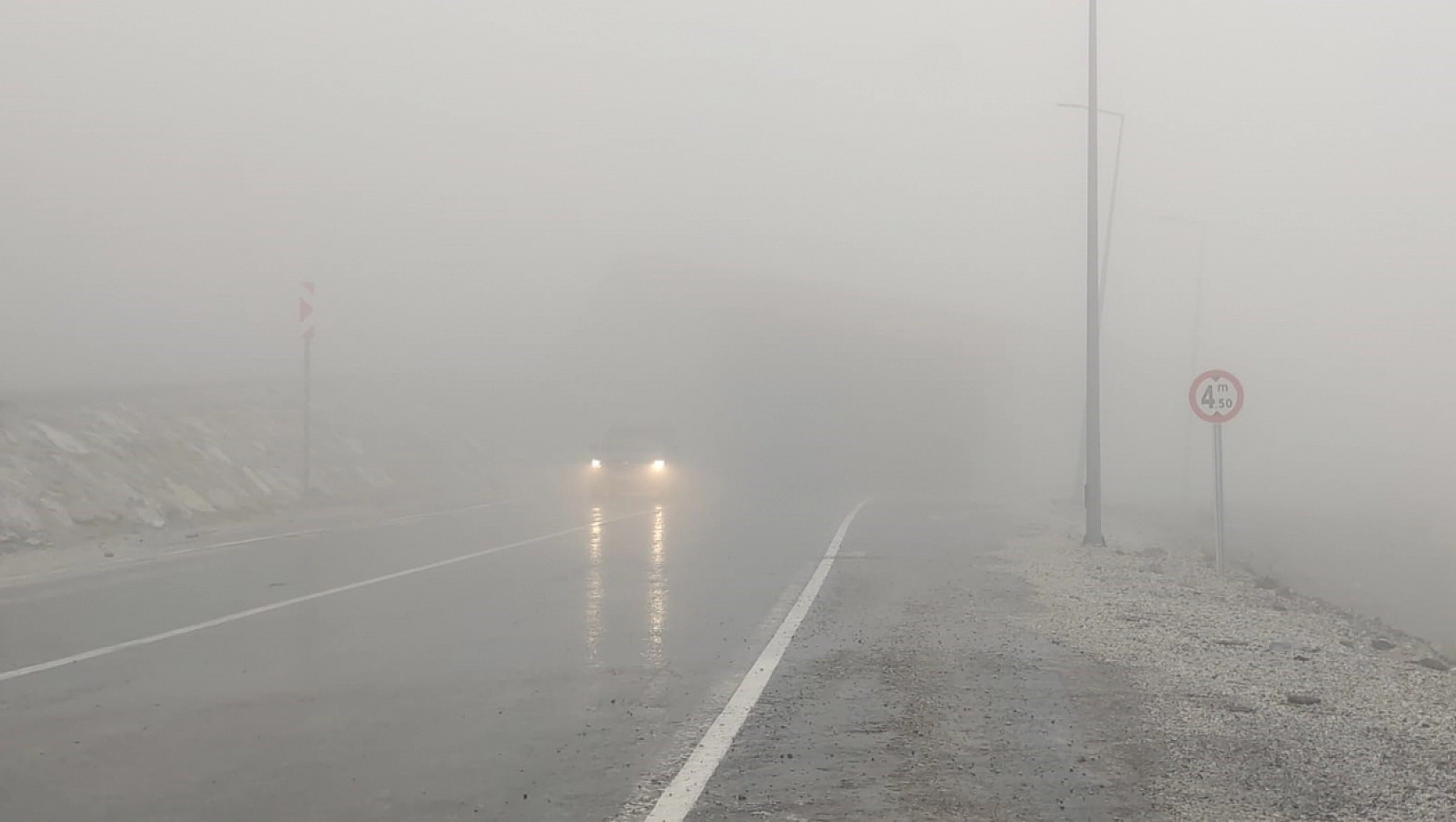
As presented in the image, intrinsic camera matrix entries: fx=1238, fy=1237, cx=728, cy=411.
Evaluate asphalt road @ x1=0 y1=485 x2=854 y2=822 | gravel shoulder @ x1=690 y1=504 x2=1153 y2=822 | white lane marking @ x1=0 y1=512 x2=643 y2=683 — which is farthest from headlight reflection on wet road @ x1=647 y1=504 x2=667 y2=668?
white lane marking @ x1=0 y1=512 x2=643 y2=683

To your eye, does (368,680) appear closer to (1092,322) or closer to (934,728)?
(934,728)

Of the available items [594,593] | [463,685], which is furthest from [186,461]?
[463,685]

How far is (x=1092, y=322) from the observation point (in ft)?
62.5

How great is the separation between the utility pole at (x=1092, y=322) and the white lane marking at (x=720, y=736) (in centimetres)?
908

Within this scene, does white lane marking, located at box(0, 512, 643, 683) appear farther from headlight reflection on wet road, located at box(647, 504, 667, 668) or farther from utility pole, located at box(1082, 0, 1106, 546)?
utility pole, located at box(1082, 0, 1106, 546)

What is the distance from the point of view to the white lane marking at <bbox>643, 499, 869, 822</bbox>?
527 cm

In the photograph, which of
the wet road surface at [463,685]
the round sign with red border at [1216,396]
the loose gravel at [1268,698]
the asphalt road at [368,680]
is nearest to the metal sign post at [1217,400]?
the round sign with red border at [1216,396]

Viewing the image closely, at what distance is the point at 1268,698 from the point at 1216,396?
28.9ft

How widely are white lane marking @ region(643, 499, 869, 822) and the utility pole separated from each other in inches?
357

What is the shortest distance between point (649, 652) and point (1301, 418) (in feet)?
513

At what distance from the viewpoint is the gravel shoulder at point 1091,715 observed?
5398 millimetres

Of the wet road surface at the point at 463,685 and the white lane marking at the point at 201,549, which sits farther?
the white lane marking at the point at 201,549

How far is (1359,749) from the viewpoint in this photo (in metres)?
6.33

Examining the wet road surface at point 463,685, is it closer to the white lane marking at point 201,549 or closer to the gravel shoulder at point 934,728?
the gravel shoulder at point 934,728
